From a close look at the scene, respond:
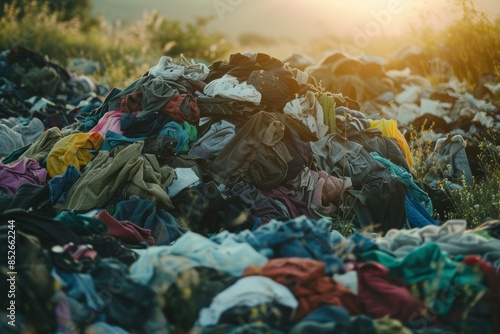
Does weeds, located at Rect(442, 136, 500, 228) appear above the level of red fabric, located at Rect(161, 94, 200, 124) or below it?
below

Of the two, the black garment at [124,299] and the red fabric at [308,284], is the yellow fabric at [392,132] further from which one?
the black garment at [124,299]

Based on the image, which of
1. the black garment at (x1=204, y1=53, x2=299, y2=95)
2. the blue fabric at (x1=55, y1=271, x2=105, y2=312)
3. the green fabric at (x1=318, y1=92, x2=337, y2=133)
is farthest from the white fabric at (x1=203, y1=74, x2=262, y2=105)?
the blue fabric at (x1=55, y1=271, x2=105, y2=312)

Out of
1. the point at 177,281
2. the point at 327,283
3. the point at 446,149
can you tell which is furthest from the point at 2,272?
the point at 446,149

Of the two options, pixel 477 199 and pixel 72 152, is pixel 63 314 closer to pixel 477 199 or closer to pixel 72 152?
pixel 72 152

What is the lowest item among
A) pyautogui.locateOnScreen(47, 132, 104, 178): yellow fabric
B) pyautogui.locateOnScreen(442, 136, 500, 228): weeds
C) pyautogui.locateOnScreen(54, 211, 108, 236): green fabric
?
pyautogui.locateOnScreen(442, 136, 500, 228): weeds

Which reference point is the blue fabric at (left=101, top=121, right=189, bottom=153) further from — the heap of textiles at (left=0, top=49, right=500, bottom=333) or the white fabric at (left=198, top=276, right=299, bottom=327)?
the white fabric at (left=198, top=276, right=299, bottom=327)

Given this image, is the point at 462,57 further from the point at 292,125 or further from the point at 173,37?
the point at 173,37

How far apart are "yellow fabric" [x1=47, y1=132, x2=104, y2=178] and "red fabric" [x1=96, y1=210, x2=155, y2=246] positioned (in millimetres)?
1320

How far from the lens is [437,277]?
345cm

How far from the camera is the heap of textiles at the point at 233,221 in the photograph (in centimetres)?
329

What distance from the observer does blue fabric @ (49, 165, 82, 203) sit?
5.50 meters

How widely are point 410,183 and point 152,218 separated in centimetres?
226

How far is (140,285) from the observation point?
338 centimetres

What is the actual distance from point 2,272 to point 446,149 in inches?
190
